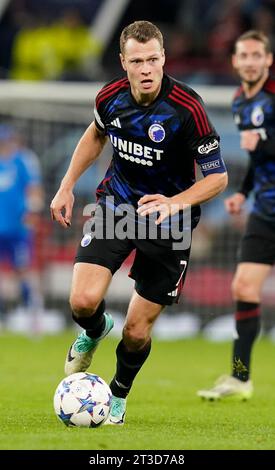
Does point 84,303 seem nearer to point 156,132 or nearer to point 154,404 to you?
point 156,132

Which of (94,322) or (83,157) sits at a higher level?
(83,157)

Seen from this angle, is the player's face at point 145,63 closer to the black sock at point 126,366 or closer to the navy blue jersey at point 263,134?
the black sock at point 126,366

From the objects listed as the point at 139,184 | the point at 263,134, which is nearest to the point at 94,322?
the point at 139,184

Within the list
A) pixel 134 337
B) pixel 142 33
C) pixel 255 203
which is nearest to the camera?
pixel 142 33

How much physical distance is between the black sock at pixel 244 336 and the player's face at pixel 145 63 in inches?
116

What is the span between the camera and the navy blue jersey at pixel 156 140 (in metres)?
7.51

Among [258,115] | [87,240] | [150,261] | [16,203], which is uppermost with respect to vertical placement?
[258,115]

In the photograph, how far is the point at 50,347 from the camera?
46.6 ft

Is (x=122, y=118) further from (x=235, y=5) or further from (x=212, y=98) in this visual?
(x=235, y=5)

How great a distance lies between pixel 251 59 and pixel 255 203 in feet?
3.95

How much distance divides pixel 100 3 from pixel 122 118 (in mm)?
14427

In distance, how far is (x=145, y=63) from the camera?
7.30m

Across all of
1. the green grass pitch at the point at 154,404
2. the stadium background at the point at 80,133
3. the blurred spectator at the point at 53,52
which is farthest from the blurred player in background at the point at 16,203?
the blurred spectator at the point at 53,52

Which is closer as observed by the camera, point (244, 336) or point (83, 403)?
point (83, 403)
